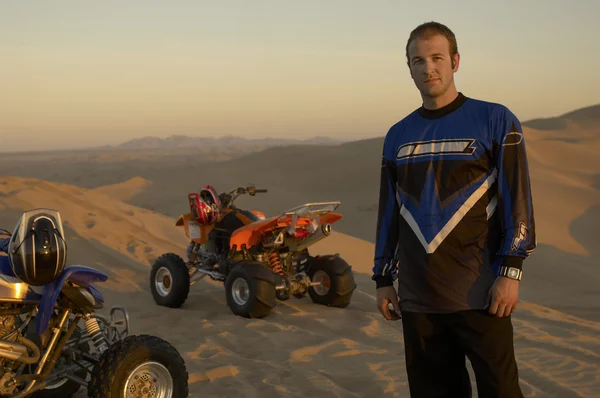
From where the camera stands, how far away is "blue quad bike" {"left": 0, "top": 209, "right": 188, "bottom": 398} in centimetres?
420

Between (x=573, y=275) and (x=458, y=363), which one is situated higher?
(x=458, y=363)

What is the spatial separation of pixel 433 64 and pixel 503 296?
100 cm

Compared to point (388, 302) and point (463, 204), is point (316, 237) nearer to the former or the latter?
point (388, 302)

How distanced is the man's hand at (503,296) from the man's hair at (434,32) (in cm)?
98

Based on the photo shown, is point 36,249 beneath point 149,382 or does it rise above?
above

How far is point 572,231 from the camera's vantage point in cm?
2017

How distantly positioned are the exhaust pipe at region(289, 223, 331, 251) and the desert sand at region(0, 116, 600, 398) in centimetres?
75

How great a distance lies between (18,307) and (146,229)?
11.1 metres

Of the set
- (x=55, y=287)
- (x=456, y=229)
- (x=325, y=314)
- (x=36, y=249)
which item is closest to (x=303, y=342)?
(x=325, y=314)

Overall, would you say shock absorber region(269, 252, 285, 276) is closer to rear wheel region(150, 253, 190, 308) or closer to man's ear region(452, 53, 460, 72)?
rear wheel region(150, 253, 190, 308)

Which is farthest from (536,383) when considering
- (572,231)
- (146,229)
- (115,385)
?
(572,231)

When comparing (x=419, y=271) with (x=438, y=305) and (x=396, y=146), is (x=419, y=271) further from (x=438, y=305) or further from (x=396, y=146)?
(x=396, y=146)

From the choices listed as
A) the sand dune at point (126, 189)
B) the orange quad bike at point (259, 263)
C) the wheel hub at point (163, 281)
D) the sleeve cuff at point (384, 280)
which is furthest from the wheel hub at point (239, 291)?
the sand dune at point (126, 189)

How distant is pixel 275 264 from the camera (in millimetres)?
8586
